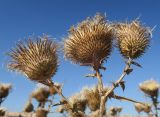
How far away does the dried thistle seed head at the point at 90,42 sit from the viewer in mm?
5758

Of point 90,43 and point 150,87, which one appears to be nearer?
point 90,43

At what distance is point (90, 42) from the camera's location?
579 cm

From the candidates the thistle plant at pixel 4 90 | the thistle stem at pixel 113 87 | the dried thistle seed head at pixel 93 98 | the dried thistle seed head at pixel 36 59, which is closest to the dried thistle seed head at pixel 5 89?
the thistle plant at pixel 4 90

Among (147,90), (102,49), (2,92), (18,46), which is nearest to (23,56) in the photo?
(18,46)

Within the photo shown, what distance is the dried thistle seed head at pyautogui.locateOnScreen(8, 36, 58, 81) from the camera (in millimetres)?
5406

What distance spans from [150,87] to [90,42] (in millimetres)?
8124

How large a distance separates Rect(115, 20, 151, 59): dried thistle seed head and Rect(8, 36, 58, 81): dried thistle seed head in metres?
1.16

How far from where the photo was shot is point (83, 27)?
611 cm

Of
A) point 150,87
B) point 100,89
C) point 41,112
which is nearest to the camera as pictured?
point 100,89

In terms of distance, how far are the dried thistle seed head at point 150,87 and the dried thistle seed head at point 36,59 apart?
7.58m

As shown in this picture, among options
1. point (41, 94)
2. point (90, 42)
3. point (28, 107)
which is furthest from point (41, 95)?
point (90, 42)

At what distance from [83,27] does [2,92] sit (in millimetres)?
9265

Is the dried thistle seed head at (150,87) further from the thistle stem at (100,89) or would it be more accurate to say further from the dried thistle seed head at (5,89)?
the thistle stem at (100,89)

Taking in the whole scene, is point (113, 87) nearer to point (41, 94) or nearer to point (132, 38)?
point (132, 38)
